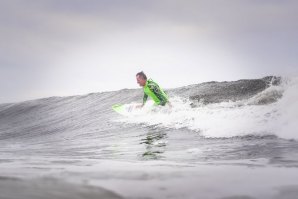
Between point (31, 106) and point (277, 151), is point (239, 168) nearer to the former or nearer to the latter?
point (277, 151)

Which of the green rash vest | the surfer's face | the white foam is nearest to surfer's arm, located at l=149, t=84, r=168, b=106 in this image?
the green rash vest

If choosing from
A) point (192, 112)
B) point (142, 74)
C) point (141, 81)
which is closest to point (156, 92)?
point (141, 81)

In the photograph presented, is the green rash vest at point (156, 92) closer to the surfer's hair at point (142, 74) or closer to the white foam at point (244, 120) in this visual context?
the surfer's hair at point (142, 74)

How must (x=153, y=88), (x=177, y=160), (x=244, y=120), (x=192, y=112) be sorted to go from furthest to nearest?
(x=153, y=88) < (x=192, y=112) < (x=244, y=120) < (x=177, y=160)

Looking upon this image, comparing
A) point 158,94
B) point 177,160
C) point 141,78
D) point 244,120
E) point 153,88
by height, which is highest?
point 141,78

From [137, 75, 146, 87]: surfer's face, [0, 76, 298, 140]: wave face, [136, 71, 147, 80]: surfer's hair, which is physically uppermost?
[136, 71, 147, 80]: surfer's hair

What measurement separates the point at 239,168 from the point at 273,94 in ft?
34.6

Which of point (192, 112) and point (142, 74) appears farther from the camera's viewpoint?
point (142, 74)

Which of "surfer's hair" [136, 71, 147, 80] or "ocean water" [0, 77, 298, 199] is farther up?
"surfer's hair" [136, 71, 147, 80]

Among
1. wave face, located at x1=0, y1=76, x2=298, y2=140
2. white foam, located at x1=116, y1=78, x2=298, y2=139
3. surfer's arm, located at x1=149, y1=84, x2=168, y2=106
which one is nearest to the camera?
white foam, located at x1=116, y1=78, x2=298, y2=139

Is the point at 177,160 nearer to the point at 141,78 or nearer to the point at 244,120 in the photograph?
the point at 244,120

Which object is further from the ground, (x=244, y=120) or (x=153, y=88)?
(x=153, y=88)

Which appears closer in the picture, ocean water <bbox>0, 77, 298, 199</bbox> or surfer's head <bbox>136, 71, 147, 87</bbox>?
ocean water <bbox>0, 77, 298, 199</bbox>

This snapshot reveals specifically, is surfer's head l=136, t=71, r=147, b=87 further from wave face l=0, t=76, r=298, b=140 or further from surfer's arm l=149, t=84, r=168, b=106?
wave face l=0, t=76, r=298, b=140
